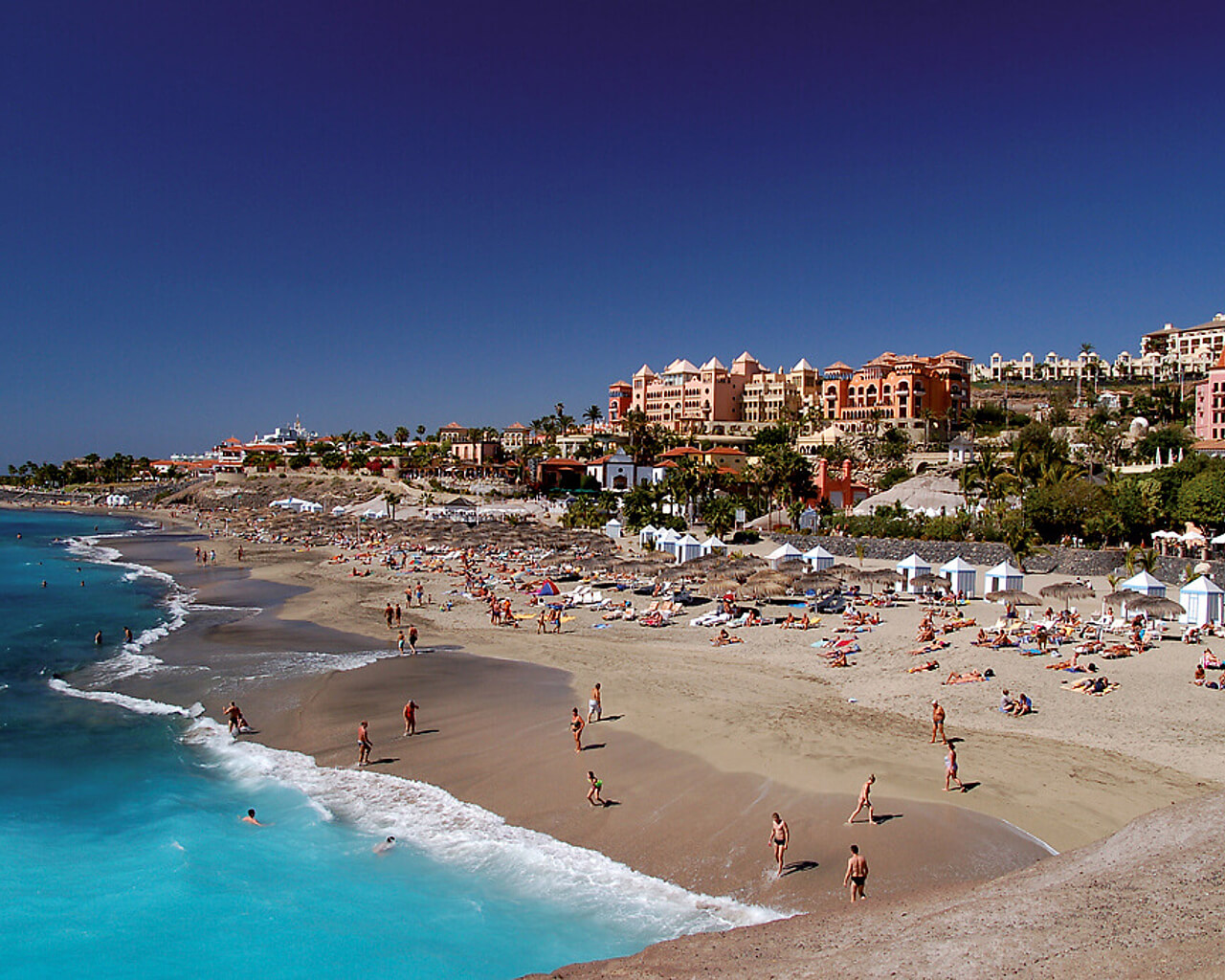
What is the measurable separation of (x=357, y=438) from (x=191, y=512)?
41327 millimetres

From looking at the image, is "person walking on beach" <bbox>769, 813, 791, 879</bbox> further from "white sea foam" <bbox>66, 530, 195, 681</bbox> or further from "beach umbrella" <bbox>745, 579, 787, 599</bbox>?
"white sea foam" <bbox>66, 530, 195, 681</bbox>

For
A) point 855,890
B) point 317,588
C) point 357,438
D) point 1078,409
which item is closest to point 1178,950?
point 855,890

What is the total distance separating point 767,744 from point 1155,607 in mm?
12875

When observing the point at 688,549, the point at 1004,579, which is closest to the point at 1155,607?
the point at 1004,579

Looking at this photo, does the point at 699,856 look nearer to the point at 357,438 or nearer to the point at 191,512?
the point at 191,512

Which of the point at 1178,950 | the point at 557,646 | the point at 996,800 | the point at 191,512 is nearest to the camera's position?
the point at 1178,950

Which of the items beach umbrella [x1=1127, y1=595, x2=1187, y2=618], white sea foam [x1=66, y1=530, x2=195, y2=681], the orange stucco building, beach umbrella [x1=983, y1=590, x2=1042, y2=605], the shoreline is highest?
the orange stucco building

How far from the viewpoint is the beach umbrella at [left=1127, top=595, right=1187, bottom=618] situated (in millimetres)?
19359

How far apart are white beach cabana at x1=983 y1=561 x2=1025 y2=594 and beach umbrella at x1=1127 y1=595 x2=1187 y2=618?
5199mm

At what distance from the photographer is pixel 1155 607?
1945 centimetres

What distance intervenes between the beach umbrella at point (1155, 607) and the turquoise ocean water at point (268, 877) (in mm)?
16520

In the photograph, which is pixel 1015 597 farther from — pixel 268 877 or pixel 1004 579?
pixel 268 877

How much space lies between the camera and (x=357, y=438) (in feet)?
432

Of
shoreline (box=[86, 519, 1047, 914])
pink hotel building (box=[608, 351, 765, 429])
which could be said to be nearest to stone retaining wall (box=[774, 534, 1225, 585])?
shoreline (box=[86, 519, 1047, 914])
